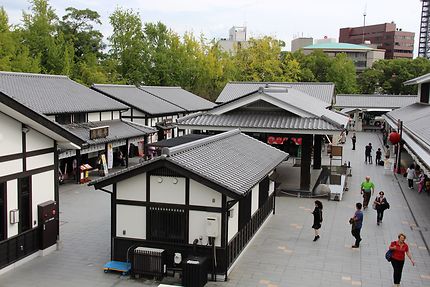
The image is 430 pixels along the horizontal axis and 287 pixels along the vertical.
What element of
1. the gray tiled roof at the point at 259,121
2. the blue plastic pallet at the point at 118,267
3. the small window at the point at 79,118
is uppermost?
the gray tiled roof at the point at 259,121

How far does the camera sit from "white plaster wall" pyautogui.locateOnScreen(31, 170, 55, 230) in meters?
13.3

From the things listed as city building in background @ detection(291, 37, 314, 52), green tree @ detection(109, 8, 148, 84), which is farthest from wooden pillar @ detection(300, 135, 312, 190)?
city building in background @ detection(291, 37, 314, 52)

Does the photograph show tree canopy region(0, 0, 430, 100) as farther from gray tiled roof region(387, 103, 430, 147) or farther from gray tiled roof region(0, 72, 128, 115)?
gray tiled roof region(387, 103, 430, 147)

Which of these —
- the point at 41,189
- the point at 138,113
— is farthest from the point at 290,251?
the point at 138,113

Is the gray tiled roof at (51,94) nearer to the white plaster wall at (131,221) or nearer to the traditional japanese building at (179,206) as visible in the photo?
the white plaster wall at (131,221)

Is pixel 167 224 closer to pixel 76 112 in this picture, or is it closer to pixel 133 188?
pixel 133 188

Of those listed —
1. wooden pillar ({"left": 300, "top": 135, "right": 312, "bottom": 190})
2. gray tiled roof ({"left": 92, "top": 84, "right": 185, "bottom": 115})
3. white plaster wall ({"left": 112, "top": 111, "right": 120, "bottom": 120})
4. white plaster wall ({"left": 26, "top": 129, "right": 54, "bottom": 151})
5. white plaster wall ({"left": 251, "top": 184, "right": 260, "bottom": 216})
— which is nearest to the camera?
white plaster wall ({"left": 26, "top": 129, "right": 54, "bottom": 151})

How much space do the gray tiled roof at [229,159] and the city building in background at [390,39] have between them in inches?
4733

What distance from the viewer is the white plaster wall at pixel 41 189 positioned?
43.6ft

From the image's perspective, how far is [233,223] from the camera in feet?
42.2

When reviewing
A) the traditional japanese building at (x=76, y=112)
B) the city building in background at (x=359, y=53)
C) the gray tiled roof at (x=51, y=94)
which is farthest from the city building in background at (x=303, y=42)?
the gray tiled roof at (x=51, y=94)

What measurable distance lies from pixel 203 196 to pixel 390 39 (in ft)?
429

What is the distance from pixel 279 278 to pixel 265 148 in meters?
7.42

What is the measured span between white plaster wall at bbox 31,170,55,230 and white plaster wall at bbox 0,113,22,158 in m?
1.19
